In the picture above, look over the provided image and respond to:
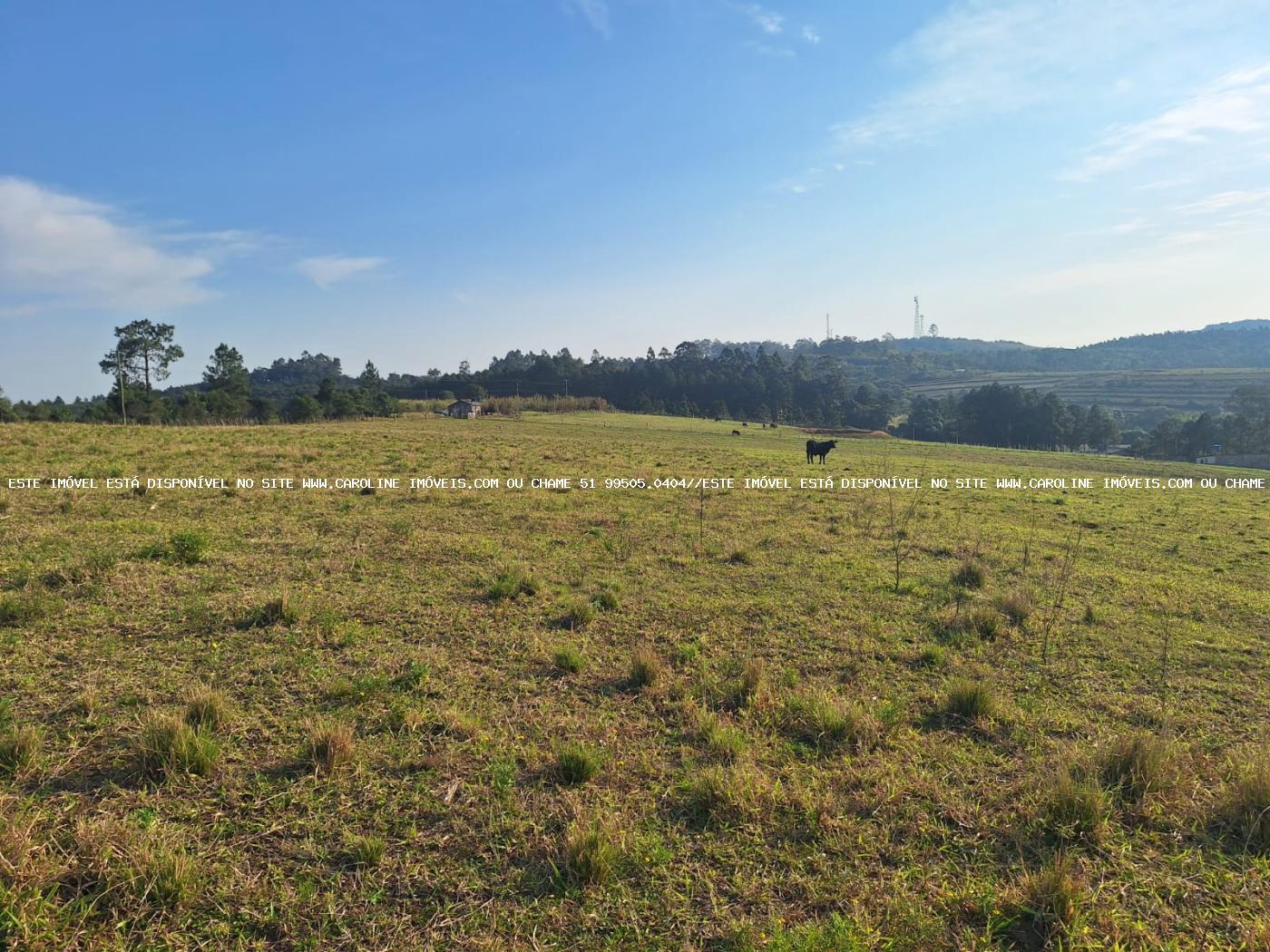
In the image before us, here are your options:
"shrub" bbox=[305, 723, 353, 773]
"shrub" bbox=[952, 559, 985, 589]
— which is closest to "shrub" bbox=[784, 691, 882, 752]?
"shrub" bbox=[305, 723, 353, 773]

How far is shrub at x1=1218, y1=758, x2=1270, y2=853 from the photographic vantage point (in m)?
3.76

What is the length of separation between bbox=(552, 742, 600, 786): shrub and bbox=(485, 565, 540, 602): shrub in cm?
386

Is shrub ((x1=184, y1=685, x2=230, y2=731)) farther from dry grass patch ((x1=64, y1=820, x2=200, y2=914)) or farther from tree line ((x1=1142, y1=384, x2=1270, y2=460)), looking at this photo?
tree line ((x1=1142, y1=384, x2=1270, y2=460))

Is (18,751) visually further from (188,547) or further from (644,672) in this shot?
(188,547)

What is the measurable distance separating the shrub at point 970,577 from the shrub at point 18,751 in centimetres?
1104

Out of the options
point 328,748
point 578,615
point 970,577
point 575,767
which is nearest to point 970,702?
point 575,767

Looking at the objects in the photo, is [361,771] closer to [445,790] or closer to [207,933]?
[445,790]

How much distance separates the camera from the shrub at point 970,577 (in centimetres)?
979

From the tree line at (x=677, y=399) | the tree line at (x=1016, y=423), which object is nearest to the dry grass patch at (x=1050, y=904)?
the tree line at (x=677, y=399)

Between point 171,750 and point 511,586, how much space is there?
448cm

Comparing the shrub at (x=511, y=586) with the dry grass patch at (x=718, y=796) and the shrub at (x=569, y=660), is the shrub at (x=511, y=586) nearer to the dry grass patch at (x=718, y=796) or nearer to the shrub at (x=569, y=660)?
the shrub at (x=569, y=660)

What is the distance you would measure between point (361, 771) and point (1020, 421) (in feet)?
356

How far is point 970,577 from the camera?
9977 millimetres

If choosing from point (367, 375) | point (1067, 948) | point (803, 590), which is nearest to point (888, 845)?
point (1067, 948)
